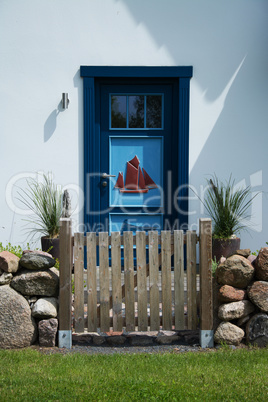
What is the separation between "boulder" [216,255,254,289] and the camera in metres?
3.89

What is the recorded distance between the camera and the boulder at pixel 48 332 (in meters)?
3.89

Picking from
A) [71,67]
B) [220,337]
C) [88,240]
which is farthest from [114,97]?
[220,337]

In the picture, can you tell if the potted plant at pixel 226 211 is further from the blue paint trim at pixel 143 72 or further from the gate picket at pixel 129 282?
the gate picket at pixel 129 282

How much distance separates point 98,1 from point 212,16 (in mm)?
1452

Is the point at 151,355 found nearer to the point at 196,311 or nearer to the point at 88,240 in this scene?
the point at 196,311

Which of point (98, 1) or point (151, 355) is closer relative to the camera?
point (151, 355)

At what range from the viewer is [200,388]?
2.89m

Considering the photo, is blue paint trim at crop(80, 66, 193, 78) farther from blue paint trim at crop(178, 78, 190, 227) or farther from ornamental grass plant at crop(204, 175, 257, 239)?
ornamental grass plant at crop(204, 175, 257, 239)

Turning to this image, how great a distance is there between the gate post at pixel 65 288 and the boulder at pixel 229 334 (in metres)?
1.15

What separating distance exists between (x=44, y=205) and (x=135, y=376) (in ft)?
10.5

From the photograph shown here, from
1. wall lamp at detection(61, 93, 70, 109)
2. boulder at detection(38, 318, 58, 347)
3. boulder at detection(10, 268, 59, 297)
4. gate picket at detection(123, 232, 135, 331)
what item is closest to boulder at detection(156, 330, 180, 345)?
gate picket at detection(123, 232, 135, 331)

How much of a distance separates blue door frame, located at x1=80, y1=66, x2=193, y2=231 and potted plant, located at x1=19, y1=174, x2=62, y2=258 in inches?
17.8

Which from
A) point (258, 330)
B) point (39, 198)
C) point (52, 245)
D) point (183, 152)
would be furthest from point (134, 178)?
point (258, 330)

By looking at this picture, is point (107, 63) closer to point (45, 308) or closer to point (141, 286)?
point (141, 286)
